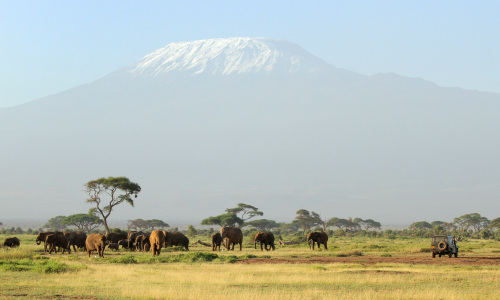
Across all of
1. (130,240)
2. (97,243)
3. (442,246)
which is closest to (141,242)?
(130,240)

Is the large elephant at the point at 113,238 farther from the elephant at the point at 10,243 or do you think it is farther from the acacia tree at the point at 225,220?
the acacia tree at the point at 225,220

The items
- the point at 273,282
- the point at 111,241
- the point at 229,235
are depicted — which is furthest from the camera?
the point at 111,241

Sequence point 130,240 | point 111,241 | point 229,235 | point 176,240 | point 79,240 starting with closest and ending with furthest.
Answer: point 79,240 → point 176,240 → point 130,240 → point 229,235 → point 111,241

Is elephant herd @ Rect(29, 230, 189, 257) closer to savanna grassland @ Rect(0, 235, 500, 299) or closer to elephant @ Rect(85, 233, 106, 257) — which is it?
elephant @ Rect(85, 233, 106, 257)

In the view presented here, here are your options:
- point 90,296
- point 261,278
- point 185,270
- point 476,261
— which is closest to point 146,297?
point 90,296

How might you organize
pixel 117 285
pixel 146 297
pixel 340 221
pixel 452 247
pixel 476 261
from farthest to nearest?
pixel 340 221
pixel 452 247
pixel 476 261
pixel 117 285
pixel 146 297

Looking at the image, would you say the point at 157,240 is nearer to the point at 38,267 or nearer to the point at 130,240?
the point at 130,240

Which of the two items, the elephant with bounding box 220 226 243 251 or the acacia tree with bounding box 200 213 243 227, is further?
the acacia tree with bounding box 200 213 243 227

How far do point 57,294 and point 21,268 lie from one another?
8984mm

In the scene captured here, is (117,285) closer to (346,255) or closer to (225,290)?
(225,290)

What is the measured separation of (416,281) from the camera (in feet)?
78.8

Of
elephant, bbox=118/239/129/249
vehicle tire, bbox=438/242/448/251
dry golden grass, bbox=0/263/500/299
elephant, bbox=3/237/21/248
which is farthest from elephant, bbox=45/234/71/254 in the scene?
vehicle tire, bbox=438/242/448/251

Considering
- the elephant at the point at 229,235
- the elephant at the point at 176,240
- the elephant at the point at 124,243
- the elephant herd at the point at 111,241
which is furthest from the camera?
the elephant at the point at 229,235

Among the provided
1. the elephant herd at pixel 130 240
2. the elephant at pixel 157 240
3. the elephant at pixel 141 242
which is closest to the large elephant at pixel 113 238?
the elephant herd at pixel 130 240
